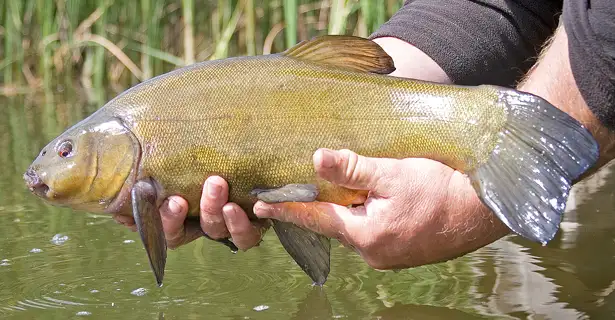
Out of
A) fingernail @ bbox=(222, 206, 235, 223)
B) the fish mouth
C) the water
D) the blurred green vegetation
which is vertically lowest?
the blurred green vegetation

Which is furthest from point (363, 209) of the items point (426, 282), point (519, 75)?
point (519, 75)

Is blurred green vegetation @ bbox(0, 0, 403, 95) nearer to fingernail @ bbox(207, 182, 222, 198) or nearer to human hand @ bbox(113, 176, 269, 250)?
human hand @ bbox(113, 176, 269, 250)

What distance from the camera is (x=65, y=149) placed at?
241 centimetres

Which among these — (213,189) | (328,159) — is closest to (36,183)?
(213,189)

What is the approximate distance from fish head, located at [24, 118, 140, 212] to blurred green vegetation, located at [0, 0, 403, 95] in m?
4.09

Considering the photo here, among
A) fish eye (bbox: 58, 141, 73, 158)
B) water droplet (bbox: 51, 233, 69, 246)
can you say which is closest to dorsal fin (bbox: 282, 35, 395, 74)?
fish eye (bbox: 58, 141, 73, 158)

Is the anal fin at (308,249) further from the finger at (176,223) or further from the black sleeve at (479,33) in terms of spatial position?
the black sleeve at (479,33)

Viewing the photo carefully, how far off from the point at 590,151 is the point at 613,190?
165 cm

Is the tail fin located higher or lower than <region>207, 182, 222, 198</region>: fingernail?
higher

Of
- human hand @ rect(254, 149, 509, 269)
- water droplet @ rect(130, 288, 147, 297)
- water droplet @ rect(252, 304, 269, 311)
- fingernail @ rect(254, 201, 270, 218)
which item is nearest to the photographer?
human hand @ rect(254, 149, 509, 269)

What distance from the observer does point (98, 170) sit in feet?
7.76

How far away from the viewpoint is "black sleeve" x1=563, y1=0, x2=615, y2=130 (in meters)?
2.17

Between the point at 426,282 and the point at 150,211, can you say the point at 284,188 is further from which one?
the point at 426,282

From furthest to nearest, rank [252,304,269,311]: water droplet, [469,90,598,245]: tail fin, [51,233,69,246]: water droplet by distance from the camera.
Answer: [51,233,69,246]: water droplet < [252,304,269,311]: water droplet < [469,90,598,245]: tail fin
